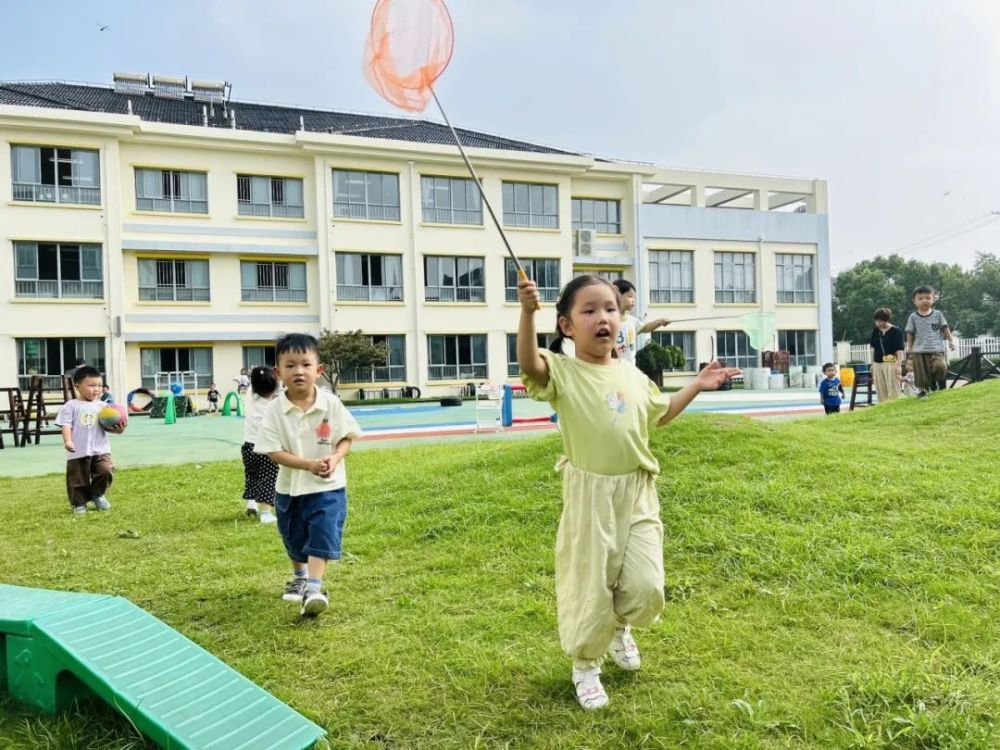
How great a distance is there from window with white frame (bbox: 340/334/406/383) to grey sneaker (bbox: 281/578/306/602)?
24.5 meters

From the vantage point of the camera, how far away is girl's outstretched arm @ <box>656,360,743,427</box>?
2709 mm

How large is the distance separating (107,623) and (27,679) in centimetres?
30

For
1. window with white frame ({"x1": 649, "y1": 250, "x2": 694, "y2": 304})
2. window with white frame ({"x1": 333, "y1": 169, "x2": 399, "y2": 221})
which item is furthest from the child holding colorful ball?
window with white frame ({"x1": 649, "y1": 250, "x2": 694, "y2": 304})

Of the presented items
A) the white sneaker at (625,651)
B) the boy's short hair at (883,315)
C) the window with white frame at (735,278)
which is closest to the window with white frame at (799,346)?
the window with white frame at (735,278)

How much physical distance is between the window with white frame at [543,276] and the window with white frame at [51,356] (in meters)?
15.2

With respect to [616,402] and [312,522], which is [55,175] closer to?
[312,522]

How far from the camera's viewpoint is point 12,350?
942 inches

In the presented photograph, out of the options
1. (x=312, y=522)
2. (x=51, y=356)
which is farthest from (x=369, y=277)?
(x=312, y=522)

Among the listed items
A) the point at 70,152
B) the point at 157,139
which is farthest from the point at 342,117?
the point at 70,152

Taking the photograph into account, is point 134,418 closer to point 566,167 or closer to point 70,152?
point 70,152

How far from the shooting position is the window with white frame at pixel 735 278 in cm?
3503

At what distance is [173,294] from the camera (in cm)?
2636

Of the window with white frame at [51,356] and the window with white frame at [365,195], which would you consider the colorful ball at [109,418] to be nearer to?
the window with white frame at [51,356]

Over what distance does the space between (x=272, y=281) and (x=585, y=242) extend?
12643mm
